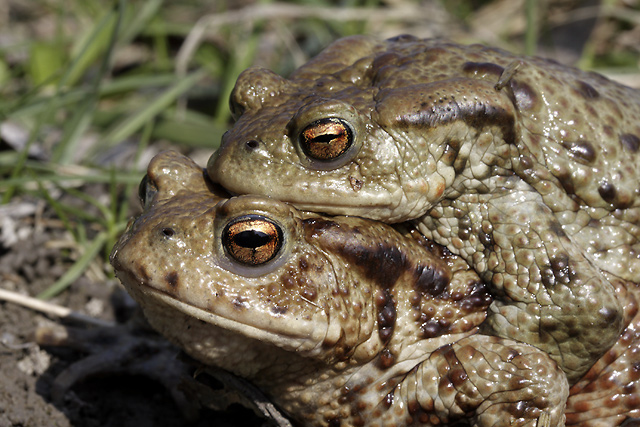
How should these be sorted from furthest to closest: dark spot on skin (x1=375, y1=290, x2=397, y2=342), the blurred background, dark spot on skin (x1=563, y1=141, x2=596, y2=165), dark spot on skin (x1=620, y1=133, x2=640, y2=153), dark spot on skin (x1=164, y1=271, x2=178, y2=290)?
the blurred background, dark spot on skin (x1=620, y1=133, x2=640, y2=153), dark spot on skin (x1=563, y1=141, x2=596, y2=165), dark spot on skin (x1=375, y1=290, x2=397, y2=342), dark spot on skin (x1=164, y1=271, x2=178, y2=290)

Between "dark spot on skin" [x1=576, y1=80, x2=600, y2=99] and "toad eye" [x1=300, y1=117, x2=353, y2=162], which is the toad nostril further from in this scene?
"dark spot on skin" [x1=576, y1=80, x2=600, y2=99]

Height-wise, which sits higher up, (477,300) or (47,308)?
(477,300)

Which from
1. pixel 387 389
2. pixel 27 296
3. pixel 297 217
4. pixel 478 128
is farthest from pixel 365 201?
pixel 27 296

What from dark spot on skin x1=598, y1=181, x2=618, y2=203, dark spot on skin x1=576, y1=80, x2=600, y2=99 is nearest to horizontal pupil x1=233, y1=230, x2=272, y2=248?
dark spot on skin x1=598, y1=181, x2=618, y2=203

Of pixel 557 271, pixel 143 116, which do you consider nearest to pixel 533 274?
pixel 557 271

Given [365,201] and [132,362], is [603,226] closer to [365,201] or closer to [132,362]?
[365,201]

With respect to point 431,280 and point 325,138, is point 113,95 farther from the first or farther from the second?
point 431,280

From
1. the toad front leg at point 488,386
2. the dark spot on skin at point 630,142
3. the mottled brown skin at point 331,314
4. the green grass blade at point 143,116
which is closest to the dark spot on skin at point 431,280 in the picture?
the mottled brown skin at point 331,314
